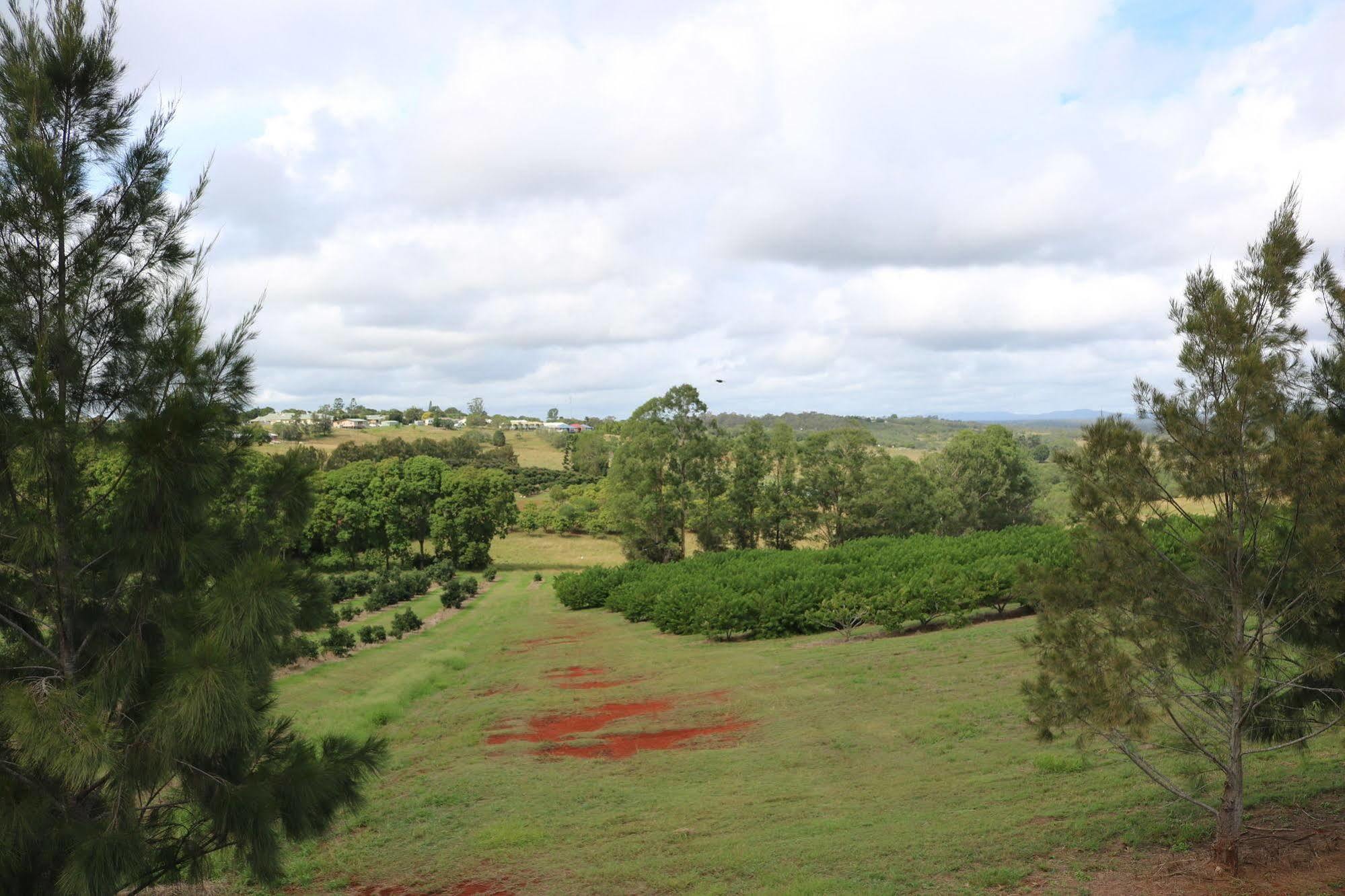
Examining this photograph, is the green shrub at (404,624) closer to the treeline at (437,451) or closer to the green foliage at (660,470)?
the green foliage at (660,470)

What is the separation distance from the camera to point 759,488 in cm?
4769

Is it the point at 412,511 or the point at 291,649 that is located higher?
the point at 291,649

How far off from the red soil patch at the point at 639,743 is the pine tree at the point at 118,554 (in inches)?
328

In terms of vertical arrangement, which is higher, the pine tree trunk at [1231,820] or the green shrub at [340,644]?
the pine tree trunk at [1231,820]

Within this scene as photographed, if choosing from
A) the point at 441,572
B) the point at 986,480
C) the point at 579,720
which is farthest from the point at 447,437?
the point at 579,720

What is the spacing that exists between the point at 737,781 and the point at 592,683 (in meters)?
8.94

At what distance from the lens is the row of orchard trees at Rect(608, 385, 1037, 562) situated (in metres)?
45.0

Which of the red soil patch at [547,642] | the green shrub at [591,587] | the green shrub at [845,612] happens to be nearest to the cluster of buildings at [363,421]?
the green shrub at [591,587]

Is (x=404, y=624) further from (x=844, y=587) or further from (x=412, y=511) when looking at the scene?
(x=412, y=511)

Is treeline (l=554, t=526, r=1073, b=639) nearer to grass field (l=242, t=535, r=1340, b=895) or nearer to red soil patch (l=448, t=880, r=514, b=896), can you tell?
grass field (l=242, t=535, r=1340, b=895)

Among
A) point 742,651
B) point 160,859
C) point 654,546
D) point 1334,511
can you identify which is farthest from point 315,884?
point 654,546

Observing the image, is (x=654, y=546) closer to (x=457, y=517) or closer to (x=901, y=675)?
(x=457, y=517)

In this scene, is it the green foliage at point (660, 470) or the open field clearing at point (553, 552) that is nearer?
the green foliage at point (660, 470)

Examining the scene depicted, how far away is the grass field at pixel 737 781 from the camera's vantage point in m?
7.93
